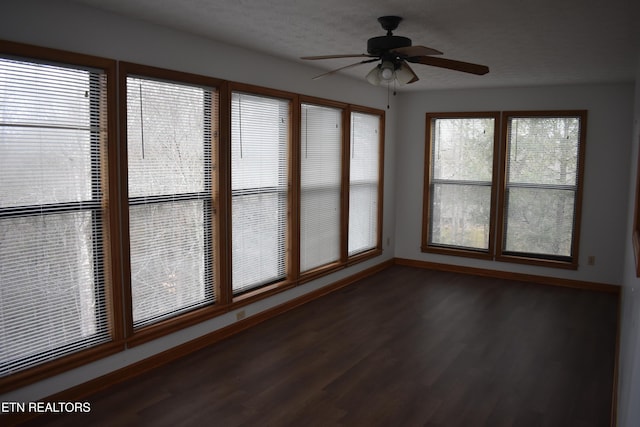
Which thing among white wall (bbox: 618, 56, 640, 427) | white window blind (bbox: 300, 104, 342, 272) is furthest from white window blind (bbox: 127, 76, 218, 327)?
white wall (bbox: 618, 56, 640, 427)

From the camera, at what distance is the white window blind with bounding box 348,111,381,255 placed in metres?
5.84

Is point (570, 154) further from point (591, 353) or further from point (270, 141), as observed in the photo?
point (270, 141)

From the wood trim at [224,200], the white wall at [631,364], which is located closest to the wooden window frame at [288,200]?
the wood trim at [224,200]

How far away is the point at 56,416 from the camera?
9.42 feet

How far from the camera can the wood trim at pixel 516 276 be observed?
227 inches

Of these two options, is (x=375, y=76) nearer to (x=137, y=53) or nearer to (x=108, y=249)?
(x=137, y=53)

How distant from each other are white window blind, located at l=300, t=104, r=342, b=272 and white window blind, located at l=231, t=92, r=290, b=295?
0.30 meters

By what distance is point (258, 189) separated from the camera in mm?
4375

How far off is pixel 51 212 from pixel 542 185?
5319 mm

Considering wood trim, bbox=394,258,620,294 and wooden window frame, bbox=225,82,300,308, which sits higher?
wooden window frame, bbox=225,82,300,308

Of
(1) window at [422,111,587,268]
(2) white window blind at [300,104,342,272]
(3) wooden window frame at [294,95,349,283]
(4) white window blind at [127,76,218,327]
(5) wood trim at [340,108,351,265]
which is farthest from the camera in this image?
(1) window at [422,111,587,268]

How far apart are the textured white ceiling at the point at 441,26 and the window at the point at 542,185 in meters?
1.37

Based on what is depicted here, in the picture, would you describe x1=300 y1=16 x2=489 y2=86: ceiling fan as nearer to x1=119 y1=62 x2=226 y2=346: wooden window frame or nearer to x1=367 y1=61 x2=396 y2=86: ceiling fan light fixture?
x1=367 y1=61 x2=396 y2=86: ceiling fan light fixture

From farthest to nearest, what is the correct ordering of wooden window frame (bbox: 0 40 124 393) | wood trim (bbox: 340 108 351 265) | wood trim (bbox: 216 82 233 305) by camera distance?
wood trim (bbox: 340 108 351 265)
wood trim (bbox: 216 82 233 305)
wooden window frame (bbox: 0 40 124 393)
